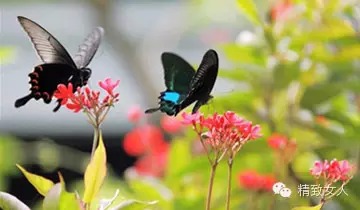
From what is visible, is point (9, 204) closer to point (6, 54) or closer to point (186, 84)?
point (186, 84)

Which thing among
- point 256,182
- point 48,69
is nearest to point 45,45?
point 48,69

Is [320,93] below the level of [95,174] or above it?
above

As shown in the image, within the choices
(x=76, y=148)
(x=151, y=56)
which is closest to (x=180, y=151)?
(x=151, y=56)

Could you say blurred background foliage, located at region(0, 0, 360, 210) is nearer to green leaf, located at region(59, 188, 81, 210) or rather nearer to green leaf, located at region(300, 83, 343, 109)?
green leaf, located at region(300, 83, 343, 109)

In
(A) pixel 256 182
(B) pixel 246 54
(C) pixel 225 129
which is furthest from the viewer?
(B) pixel 246 54

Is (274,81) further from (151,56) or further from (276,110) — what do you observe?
(151,56)

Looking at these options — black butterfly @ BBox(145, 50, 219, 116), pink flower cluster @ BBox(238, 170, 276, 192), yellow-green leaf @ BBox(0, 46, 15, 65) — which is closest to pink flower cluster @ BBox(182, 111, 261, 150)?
black butterfly @ BBox(145, 50, 219, 116)

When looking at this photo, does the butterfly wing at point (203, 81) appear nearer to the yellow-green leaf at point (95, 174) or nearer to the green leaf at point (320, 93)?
the yellow-green leaf at point (95, 174)
